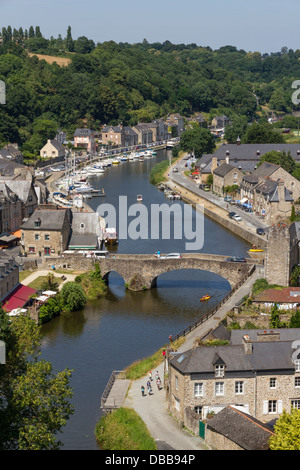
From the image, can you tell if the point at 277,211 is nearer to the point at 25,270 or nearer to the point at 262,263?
the point at 262,263

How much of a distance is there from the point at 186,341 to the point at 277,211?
37.3 metres

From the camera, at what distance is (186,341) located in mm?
46250

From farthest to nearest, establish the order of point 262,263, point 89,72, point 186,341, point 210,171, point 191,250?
point 89,72 → point 210,171 → point 191,250 → point 262,263 → point 186,341

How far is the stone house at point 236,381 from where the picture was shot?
3822cm

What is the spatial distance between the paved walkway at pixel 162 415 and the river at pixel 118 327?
2.06 m

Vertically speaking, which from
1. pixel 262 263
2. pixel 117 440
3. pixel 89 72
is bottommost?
pixel 117 440

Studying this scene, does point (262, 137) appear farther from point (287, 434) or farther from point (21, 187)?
point (287, 434)


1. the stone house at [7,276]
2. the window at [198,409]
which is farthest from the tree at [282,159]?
the window at [198,409]

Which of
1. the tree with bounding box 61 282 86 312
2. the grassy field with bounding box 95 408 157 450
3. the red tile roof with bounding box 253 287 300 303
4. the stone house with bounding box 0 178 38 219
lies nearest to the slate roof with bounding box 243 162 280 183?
the stone house with bounding box 0 178 38 219

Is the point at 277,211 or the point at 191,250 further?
the point at 277,211

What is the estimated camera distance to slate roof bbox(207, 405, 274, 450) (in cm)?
3322

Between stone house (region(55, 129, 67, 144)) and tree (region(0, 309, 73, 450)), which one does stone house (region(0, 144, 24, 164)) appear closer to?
stone house (region(55, 129, 67, 144))

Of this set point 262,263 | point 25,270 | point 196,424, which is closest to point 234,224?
point 262,263

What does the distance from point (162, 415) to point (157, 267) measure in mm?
22609
